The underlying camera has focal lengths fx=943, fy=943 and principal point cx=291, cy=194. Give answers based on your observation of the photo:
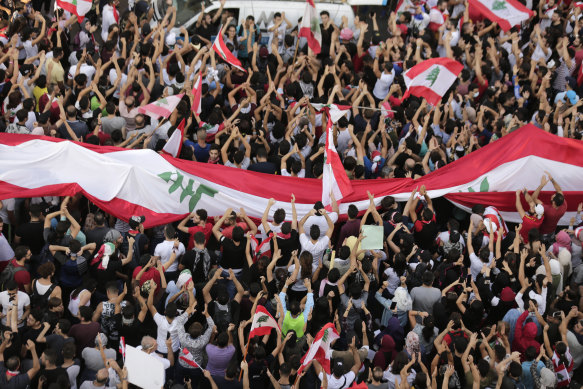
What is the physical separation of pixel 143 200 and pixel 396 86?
15.5 ft

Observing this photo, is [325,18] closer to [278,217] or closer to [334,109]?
[334,109]

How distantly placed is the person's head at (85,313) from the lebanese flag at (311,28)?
24.0 feet

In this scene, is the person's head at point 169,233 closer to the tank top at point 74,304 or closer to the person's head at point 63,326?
the tank top at point 74,304

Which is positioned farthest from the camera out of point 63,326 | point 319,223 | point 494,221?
point 494,221

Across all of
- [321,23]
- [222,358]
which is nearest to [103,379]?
[222,358]

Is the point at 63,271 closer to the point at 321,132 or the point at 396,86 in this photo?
the point at 321,132

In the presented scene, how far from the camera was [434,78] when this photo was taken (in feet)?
47.1

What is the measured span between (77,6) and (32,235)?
535 centimetres

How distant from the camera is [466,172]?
13.5m

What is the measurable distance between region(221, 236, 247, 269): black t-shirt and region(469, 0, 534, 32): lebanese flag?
8072 mm

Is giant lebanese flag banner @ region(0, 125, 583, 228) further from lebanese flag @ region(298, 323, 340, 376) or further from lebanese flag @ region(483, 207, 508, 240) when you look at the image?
lebanese flag @ region(298, 323, 340, 376)

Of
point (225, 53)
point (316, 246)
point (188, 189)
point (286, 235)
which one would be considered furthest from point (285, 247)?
point (225, 53)

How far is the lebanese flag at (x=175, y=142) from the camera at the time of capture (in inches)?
518

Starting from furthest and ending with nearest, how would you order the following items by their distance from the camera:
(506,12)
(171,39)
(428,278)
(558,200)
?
1. (506,12)
2. (171,39)
3. (558,200)
4. (428,278)
